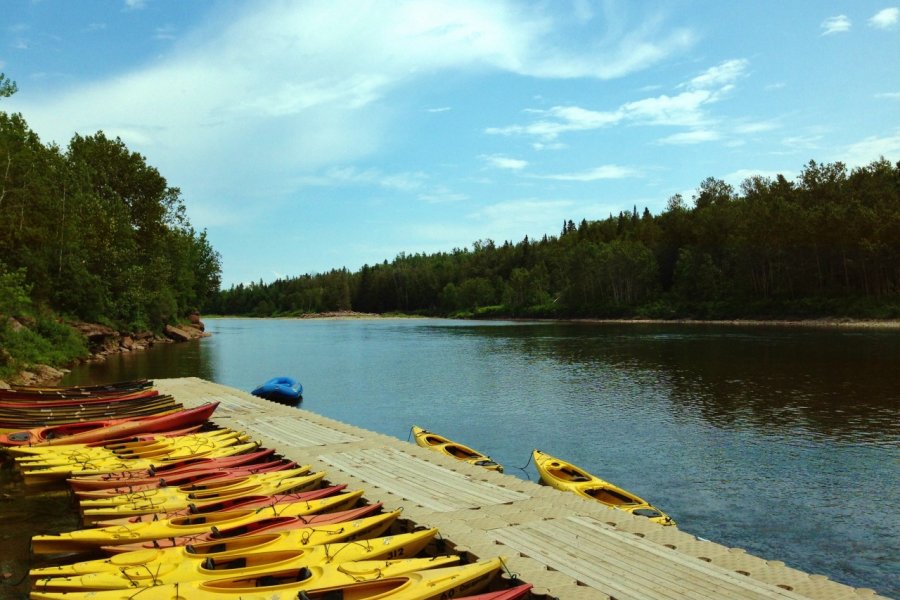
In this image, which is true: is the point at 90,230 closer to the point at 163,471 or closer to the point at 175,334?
the point at 175,334

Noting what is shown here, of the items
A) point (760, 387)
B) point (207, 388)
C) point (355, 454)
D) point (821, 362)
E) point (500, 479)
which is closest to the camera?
point (500, 479)

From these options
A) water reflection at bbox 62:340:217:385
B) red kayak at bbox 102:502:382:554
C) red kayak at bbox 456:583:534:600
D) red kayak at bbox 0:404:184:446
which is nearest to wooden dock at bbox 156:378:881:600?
red kayak at bbox 456:583:534:600

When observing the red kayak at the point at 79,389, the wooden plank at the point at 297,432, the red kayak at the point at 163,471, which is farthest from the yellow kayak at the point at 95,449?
the red kayak at the point at 79,389

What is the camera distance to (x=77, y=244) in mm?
58375

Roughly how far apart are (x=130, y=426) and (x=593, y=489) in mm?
15111

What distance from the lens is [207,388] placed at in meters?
34.0

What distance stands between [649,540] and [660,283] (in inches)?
4846

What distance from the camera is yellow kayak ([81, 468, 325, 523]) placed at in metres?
12.9

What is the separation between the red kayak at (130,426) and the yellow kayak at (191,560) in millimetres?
11338

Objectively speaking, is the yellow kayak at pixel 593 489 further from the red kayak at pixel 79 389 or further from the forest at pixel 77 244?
the forest at pixel 77 244

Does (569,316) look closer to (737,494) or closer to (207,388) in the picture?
(207,388)

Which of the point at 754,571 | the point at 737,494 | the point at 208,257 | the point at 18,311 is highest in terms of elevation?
the point at 208,257

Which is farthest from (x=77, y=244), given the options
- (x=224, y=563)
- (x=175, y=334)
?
(x=224, y=563)

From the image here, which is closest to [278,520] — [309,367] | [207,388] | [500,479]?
→ [500,479]
